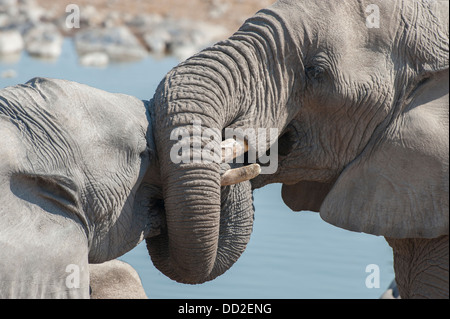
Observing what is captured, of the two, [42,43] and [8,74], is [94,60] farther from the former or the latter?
[8,74]

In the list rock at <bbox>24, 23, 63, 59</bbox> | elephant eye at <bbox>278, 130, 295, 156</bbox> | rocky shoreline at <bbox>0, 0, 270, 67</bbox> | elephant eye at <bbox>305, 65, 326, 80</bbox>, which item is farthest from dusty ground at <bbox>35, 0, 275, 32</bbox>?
elephant eye at <bbox>305, 65, 326, 80</bbox>

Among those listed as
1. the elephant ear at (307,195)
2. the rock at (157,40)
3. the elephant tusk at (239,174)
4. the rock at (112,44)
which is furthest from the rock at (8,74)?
the elephant tusk at (239,174)

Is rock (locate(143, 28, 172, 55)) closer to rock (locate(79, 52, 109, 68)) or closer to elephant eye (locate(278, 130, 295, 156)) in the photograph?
rock (locate(79, 52, 109, 68))

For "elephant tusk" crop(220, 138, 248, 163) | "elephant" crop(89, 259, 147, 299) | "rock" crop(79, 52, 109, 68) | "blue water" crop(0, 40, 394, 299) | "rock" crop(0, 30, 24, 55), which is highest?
"elephant tusk" crop(220, 138, 248, 163)

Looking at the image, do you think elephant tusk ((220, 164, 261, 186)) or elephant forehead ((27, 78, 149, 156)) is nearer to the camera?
elephant forehead ((27, 78, 149, 156))

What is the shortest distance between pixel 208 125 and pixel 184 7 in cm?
1476

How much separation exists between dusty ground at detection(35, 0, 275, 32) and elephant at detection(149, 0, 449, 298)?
13.1 meters

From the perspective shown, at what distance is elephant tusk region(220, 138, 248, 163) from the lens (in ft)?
9.60

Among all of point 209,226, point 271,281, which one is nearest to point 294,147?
point 209,226

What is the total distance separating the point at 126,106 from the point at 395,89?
849 millimetres

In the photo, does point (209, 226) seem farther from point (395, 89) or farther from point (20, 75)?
point (20, 75)

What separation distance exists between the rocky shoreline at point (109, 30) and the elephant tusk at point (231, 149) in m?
9.08

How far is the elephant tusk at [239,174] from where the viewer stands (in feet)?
9.70

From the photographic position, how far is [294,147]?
3150mm
